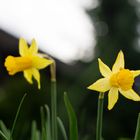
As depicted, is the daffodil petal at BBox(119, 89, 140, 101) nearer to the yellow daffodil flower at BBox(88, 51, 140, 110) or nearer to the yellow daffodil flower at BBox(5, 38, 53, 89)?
the yellow daffodil flower at BBox(88, 51, 140, 110)

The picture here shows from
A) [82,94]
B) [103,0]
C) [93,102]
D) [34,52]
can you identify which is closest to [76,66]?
[93,102]

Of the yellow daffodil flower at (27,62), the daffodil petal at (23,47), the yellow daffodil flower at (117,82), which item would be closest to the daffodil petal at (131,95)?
the yellow daffodil flower at (117,82)

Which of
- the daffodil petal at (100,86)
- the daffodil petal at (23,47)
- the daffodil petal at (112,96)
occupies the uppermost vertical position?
the daffodil petal at (23,47)

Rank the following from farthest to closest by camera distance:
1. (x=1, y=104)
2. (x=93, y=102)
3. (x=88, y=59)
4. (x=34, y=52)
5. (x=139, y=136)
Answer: (x=88, y=59) < (x=93, y=102) < (x=1, y=104) < (x=34, y=52) < (x=139, y=136)

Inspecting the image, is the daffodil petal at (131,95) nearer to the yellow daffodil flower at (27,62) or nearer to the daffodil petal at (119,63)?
the daffodil petal at (119,63)

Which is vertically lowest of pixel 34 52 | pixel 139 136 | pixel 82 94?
pixel 82 94

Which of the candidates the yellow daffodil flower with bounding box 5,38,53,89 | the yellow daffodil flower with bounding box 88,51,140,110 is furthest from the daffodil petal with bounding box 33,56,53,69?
the yellow daffodil flower with bounding box 88,51,140,110

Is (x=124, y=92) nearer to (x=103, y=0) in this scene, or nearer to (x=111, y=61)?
(x=111, y=61)
